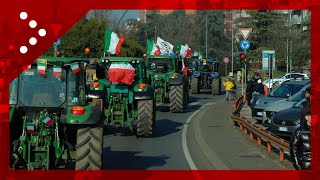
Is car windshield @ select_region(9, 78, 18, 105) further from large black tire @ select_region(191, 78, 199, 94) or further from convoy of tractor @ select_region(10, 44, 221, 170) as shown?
large black tire @ select_region(191, 78, 199, 94)

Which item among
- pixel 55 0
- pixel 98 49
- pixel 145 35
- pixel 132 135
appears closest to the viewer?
pixel 132 135

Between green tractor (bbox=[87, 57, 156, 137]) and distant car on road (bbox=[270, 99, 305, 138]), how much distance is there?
3.55 meters

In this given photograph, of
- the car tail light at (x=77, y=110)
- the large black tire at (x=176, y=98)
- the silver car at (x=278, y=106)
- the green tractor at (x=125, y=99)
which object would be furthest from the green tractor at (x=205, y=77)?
the car tail light at (x=77, y=110)

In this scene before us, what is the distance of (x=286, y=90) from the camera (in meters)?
22.2

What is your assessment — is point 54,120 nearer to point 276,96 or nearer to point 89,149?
point 89,149

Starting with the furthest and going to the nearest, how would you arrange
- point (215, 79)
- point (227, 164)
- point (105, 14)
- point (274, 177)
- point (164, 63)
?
point (105, 14), point (215, 79), point (164, 63), point (227, 164), point (274, 177)

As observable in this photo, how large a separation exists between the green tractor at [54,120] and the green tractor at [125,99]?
6.91m

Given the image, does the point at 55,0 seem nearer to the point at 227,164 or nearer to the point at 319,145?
the point at 227,164

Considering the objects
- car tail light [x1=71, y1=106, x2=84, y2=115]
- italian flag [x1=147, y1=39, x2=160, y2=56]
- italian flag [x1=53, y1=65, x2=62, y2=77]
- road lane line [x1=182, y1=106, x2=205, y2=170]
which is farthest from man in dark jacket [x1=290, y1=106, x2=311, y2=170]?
italian flag [x1=147, y1=39, x2=160, y2=56]

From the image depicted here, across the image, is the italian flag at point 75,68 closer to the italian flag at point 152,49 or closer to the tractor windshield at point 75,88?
the tractor windshield at point 75,88

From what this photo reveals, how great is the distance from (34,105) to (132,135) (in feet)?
26.8

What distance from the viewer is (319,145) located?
7.60 m

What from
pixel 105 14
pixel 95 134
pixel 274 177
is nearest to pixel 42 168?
pixel 95 134

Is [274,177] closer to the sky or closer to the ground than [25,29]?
closer to the ground
